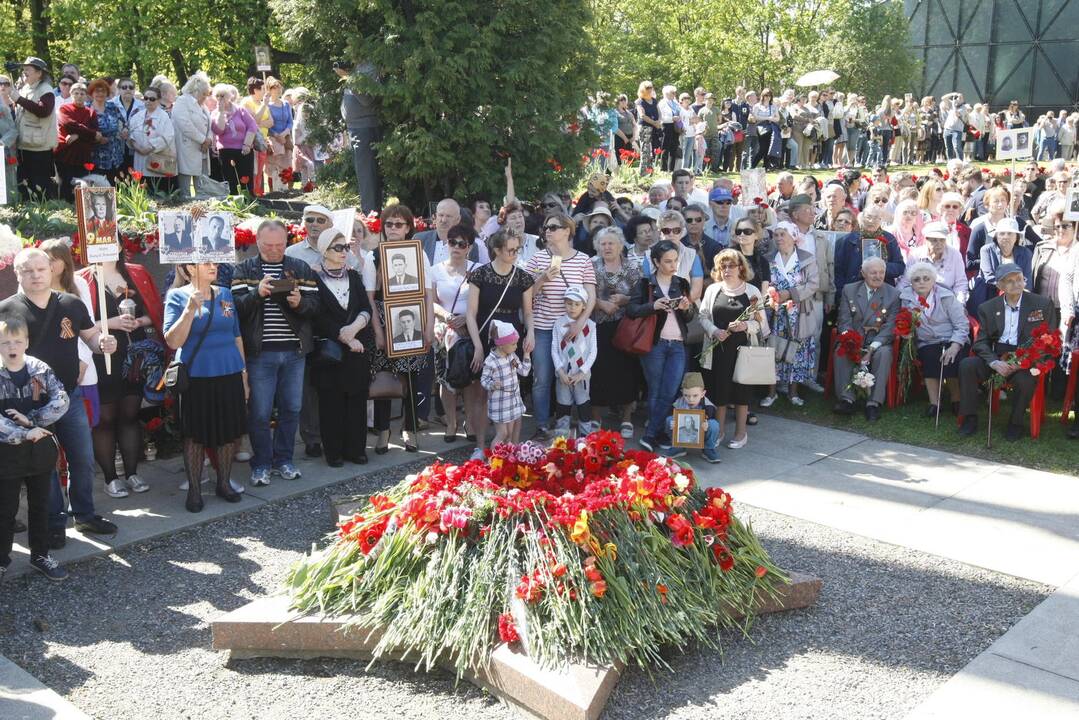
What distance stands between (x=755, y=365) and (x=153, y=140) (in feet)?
26.3

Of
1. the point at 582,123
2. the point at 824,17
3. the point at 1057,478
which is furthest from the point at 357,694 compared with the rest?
the point at 824,17

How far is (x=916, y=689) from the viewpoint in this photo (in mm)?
4906

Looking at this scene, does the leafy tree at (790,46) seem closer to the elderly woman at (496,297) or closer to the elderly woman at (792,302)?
the elderly woman at (792,302)

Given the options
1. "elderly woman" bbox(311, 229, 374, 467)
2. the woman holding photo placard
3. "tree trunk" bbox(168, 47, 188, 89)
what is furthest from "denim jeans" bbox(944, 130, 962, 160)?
the woman holding photo placard

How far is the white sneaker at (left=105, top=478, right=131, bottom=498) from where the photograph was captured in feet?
23.8

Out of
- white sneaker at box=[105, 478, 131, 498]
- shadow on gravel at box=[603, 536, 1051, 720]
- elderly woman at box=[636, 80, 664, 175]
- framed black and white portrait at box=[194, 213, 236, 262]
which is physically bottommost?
shadow on gravel at box=[603, 536, 1051, 720]

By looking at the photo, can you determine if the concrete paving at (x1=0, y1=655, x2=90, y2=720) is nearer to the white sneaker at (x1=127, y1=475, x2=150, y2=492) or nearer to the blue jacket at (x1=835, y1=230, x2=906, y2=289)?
the white sneaker at (x1=127, y1=475, x2=150, y2=492)

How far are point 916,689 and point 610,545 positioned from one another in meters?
1.56

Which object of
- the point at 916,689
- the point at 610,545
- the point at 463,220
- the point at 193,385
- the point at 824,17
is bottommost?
the point at 916,689

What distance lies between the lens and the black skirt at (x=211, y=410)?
272 inches

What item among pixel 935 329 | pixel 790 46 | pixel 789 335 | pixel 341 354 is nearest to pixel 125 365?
pixel 341 354

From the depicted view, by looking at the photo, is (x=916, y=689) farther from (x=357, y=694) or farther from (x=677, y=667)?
(x=357, y=694)

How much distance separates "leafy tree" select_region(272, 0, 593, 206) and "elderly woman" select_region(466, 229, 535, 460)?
11.4ft

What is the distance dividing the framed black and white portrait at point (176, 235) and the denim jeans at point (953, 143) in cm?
2524
